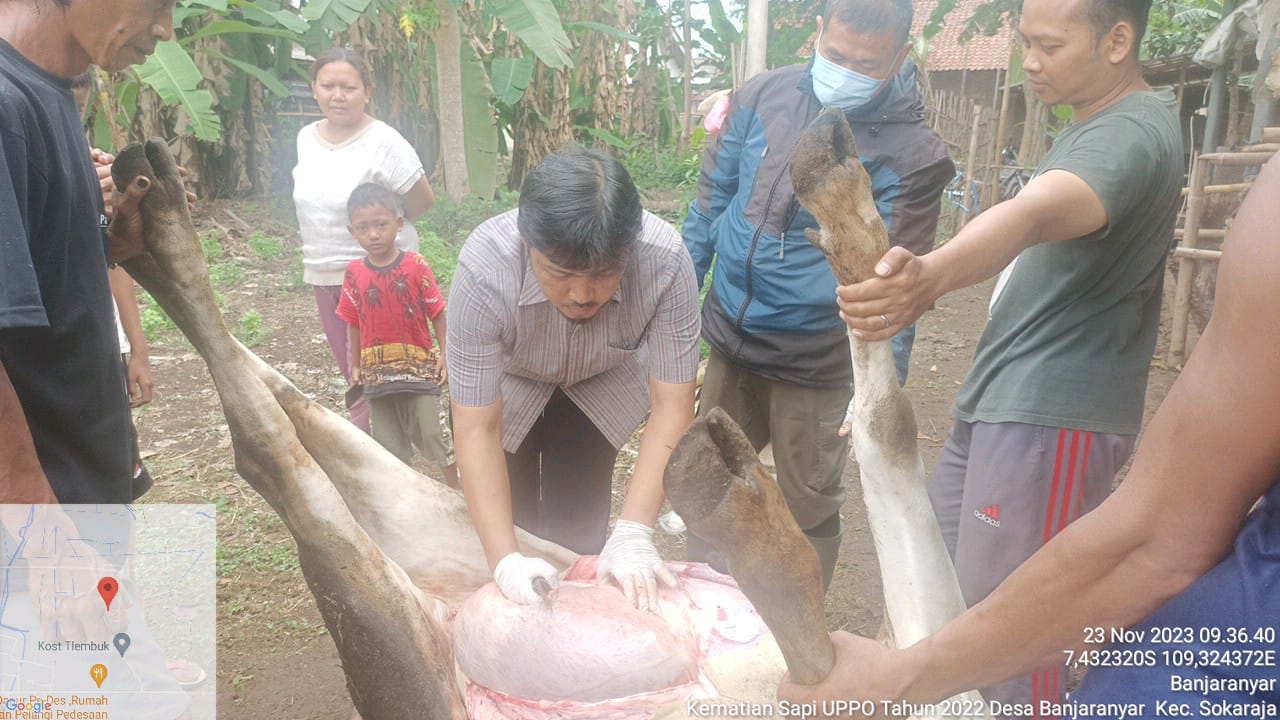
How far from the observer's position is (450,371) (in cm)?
215

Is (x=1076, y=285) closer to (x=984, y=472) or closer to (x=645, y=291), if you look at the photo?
(x=984, y=472)

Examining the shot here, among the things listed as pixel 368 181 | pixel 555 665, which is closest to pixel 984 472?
pixel 555 665

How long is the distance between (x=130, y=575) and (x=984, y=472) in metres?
2.06

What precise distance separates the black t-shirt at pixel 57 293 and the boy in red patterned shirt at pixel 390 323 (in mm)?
1532

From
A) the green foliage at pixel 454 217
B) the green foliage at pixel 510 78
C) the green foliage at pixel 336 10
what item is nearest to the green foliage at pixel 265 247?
the green foliage at pixel 454 217

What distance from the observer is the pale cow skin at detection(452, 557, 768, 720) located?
1821 mm

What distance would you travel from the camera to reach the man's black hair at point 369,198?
11.0 ft

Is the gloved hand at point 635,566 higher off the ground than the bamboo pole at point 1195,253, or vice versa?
the bamboo pole at point 1195,253

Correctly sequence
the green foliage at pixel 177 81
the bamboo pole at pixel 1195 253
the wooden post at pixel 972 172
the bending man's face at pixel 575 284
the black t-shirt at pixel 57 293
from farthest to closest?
the wooden post at pixel 972 172 → the green foliage at pixel 177 81 → the bamboo pole at pixel 1195 253 → the bending man's face at pixel 575 284 → the black t-shirt at pixel 57 293

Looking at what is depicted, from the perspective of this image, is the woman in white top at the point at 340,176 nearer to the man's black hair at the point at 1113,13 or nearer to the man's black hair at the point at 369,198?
the man's black hair at the point at 369,198

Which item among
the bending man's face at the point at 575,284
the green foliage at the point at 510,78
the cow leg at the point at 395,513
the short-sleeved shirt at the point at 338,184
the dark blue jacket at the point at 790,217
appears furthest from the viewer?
the green foliage at the point at 510,78

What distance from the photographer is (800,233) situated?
260cm

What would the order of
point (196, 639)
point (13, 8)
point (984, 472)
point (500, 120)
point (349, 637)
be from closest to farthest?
point (13, 8)
point (349, 637)
point (984, 472)
point (196, 639)
point (500, 120)

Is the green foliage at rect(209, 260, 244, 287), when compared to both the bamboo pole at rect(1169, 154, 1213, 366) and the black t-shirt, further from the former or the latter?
the bamboo pole at rect(1169, 154, 1213, 366)
